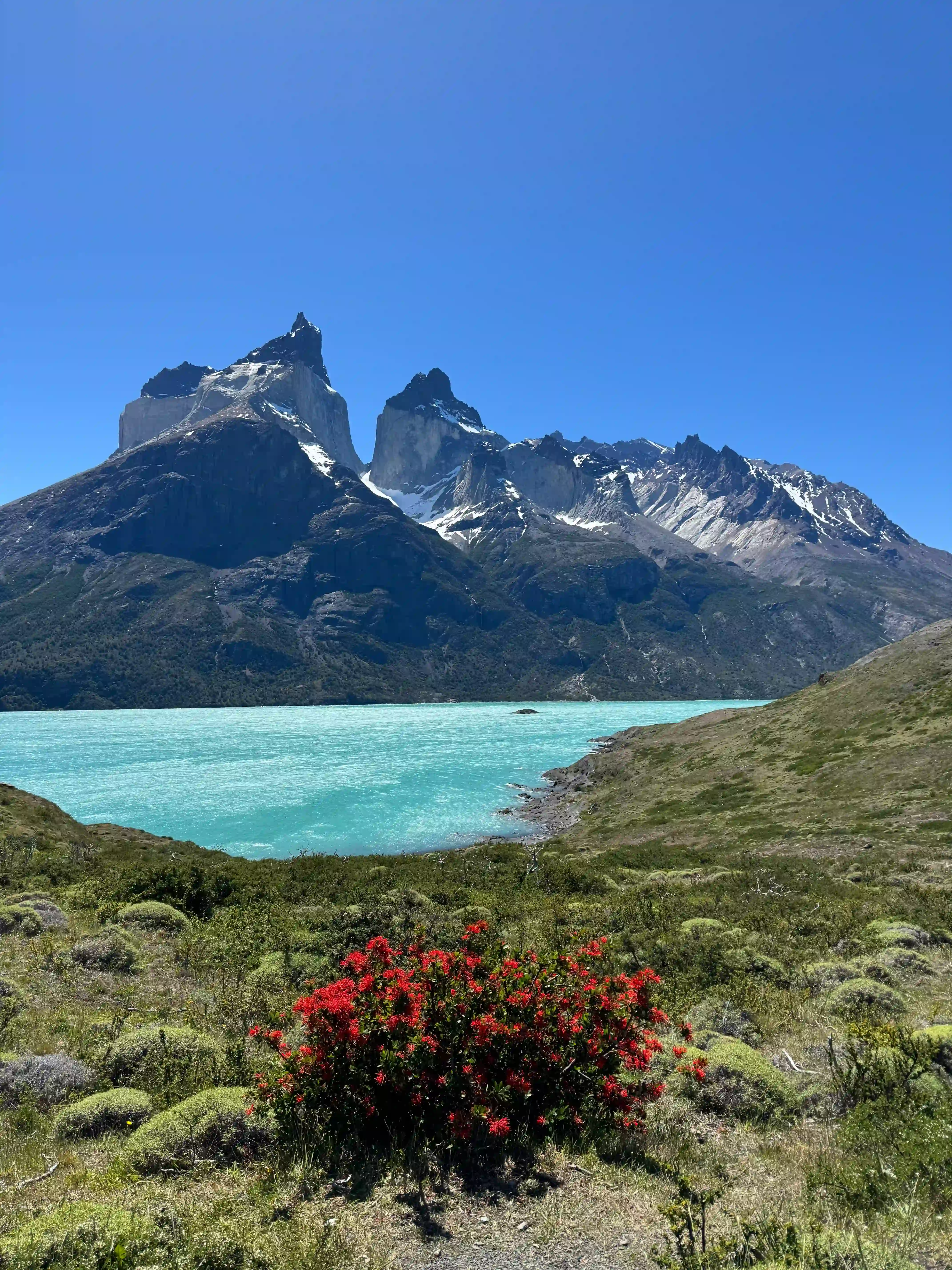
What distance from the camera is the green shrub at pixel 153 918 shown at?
17312 mm

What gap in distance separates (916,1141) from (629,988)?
311 centimetres

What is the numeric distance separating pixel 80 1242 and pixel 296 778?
83.2m

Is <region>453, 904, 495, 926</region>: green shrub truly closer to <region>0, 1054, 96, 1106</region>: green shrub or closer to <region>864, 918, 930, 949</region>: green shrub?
<region>864, 918, 930, 949</region>: green shrub

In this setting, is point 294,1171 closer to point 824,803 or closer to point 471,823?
point 824,803

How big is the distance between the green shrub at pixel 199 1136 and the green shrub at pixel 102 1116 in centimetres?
34

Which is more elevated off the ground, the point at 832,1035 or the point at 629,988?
the point at 629,988

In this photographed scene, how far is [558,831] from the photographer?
52.8m

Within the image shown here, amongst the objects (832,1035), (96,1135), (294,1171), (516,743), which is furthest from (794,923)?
(516,743)

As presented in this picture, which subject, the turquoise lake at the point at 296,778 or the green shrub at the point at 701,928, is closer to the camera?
the green shrub at the point at 701,928

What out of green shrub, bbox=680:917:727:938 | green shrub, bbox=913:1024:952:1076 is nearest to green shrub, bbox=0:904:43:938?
green shrub, bbox=680:917:727:938

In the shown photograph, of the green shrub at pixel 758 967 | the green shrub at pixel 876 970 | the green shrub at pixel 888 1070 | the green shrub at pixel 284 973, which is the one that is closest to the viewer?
the green shrub at pixel 888 1070

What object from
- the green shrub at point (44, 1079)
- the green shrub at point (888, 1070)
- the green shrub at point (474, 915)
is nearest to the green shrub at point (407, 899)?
the green shrub at point (474, 915)

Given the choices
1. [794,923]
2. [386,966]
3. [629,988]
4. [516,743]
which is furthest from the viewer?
[516,743]

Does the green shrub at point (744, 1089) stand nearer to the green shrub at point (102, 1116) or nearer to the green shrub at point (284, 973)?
the green shrub at point (102, 1116)
